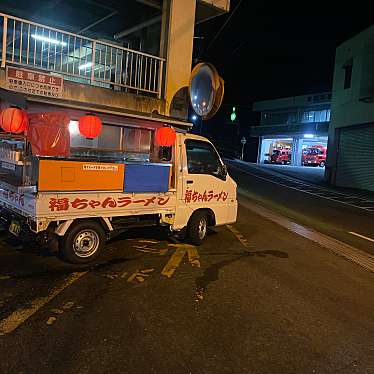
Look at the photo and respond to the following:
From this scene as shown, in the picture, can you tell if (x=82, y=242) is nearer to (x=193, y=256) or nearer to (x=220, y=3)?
(x=193, y=256)

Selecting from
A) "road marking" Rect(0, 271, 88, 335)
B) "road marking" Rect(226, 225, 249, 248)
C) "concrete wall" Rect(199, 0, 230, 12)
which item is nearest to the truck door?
"road marking" Rect(226, 225, 249, 248)

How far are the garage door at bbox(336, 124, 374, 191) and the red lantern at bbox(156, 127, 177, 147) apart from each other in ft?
61.7

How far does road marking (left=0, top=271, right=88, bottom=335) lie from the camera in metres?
3.88

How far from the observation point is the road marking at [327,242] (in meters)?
7.39

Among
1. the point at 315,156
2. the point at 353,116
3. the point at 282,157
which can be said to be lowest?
the point at 282,157

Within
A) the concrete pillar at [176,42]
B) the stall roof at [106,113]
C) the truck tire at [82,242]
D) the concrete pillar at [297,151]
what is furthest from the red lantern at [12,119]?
the concrete pillar at [297,151]

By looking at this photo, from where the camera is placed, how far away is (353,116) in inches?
939

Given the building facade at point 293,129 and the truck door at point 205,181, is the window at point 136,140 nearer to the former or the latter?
the truck door at point 205,181

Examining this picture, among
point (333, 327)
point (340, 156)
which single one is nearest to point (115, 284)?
point (333, 327)

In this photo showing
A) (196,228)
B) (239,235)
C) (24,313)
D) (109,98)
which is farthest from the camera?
(109,98)

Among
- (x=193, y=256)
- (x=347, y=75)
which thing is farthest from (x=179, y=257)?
(x=347, y=75)

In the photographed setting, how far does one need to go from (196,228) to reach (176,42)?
5.54 m

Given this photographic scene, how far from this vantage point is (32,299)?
4625 mm

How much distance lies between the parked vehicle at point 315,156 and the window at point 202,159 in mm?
35206
